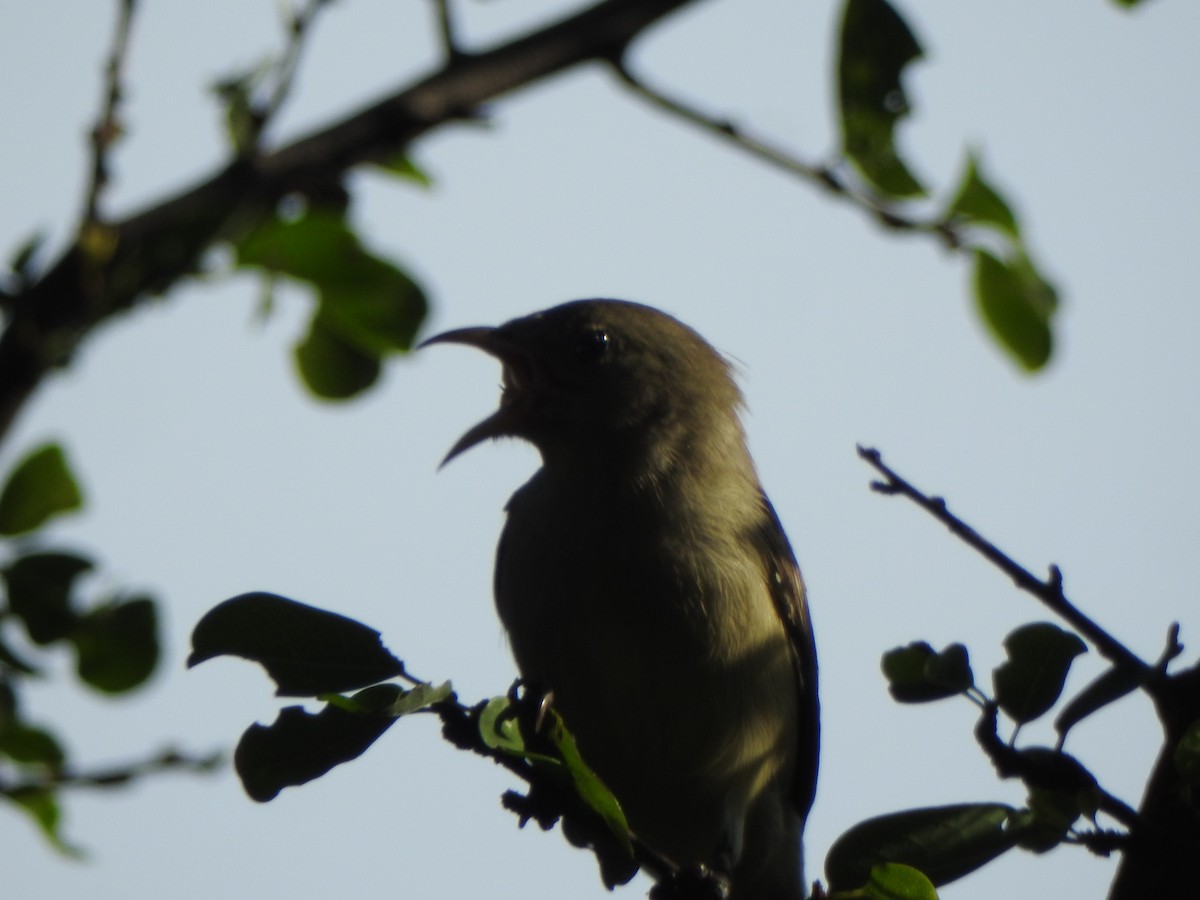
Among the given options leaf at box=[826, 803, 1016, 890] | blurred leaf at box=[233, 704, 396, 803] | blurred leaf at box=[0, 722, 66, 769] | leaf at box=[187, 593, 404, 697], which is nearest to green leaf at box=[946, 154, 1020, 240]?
leaf at box=[826, 803, 1016, 890]

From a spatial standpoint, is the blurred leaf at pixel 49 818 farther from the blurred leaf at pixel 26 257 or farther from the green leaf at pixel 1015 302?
the green leaf at pixel 1015 302

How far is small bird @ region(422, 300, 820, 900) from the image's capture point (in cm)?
538

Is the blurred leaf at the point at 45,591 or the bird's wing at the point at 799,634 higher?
the blurred leaf at the point at 45,591

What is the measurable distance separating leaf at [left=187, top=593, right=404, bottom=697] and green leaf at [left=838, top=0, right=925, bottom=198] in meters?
1.36

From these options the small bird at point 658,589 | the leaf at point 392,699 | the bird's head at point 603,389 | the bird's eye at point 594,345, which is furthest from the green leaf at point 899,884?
the bird's eye at point 594,345

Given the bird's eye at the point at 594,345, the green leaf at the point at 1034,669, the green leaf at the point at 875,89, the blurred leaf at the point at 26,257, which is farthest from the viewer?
the bird's eye at the point at 594,345

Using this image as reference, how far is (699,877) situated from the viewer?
4027mm

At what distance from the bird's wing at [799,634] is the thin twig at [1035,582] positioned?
3.51 metres

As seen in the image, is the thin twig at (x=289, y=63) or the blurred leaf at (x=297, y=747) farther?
the blurred leaf at (x=297, y=747)

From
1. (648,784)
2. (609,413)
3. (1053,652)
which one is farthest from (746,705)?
(1053,652)

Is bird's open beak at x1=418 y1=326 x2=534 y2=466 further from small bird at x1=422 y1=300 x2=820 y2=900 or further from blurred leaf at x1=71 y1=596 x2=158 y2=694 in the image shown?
blurred leaf at x1=71 y1=596 x2=158 y2=694

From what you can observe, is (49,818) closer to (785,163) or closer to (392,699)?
(392,699)

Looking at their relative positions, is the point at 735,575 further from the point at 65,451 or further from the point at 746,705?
the point at 65,451

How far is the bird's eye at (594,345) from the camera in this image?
6551 millimetres
